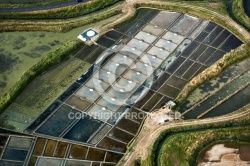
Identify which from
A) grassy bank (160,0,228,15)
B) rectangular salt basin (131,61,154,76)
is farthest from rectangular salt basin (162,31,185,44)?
grassy bank (160,0,228,15)

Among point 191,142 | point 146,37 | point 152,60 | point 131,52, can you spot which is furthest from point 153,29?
point 191,142

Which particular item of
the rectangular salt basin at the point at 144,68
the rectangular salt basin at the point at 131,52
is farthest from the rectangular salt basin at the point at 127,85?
the rectangular salt basin at the point at 131,52

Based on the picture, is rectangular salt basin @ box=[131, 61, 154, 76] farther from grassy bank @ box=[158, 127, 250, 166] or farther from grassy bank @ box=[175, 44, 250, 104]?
grassy bank @ box=[158, 127, 250, 166]

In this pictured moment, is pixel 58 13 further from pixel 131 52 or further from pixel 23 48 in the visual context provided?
pixel 131 52

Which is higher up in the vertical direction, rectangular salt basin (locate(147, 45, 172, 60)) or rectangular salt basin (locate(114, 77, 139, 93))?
rectangular salt basin (locate(147, 45, 172, 60))

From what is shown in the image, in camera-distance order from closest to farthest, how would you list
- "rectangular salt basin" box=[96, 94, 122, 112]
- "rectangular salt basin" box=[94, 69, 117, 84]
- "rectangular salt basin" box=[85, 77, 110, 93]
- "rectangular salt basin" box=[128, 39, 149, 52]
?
"rectangular salt basin" box=[96, 94, 122, 112]
"rectangular salt basin" box=[85, 77, 110, 93]
"rectangular salt basin" box=[94, 69, 117, 84]
"rectangular salt basin" box=[128, 39, 149, 52]

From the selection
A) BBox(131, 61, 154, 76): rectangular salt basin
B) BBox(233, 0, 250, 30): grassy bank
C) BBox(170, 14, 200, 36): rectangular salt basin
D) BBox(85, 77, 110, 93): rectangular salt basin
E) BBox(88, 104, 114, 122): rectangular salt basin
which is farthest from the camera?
BBox(233, 0, 250, 30): grassy bank

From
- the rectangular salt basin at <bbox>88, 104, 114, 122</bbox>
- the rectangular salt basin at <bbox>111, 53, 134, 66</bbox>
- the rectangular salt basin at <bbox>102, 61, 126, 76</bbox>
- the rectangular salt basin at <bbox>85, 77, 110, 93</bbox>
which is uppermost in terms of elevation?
the rectangular salt basin at <bbox>111, 53, 134, 66</bbox>

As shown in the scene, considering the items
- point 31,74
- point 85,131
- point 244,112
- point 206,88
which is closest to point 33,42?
point 31,74
